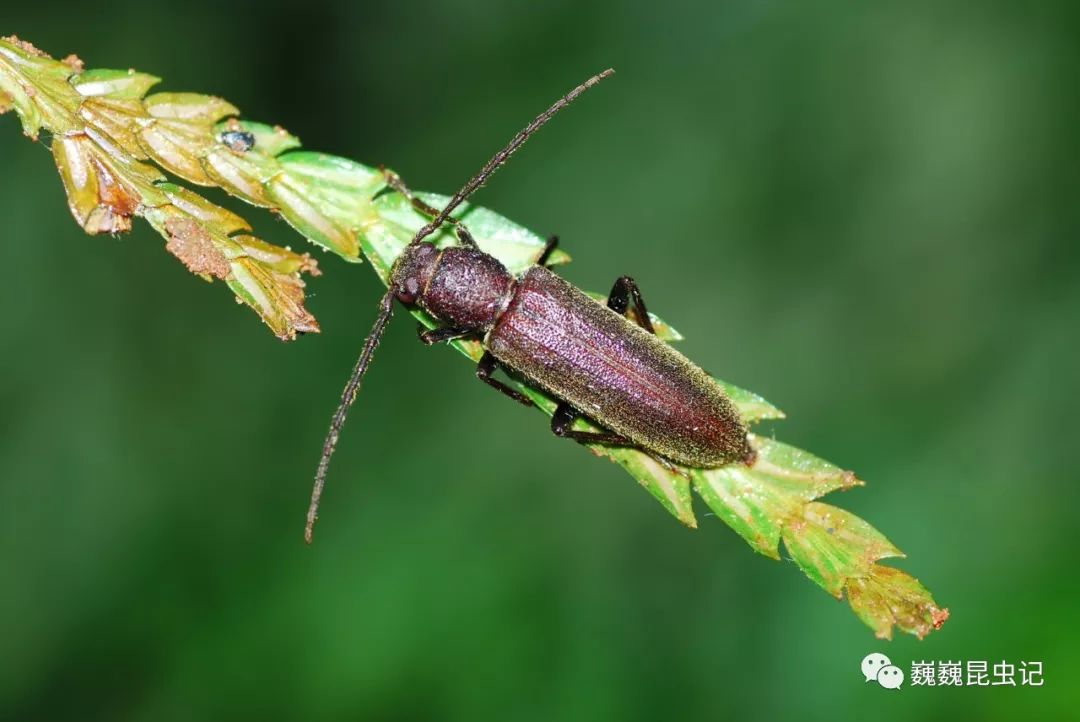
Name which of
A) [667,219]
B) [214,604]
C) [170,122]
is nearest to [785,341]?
[667,219]

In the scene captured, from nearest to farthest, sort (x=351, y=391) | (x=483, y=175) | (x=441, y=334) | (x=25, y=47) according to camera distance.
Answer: (x=25, y=47)
(x=351, y=391)
(x=483, y=175)
(x=441, y=334)

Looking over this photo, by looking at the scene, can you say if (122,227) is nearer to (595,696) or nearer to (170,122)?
(170,122)

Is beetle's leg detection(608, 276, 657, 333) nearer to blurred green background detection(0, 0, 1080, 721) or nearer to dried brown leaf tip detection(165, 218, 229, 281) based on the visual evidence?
→ dried brown leaf tip detection(165, 218, 229, 281)

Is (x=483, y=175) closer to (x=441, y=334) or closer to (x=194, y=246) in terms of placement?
(x=441, y=334)

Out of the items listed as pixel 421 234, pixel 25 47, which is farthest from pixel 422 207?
pixel 25 47

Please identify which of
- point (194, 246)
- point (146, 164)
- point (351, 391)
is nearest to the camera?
point (194, 246)

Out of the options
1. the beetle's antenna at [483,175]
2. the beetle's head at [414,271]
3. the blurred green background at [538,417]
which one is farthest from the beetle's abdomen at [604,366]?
the blurred green background at [538,417]

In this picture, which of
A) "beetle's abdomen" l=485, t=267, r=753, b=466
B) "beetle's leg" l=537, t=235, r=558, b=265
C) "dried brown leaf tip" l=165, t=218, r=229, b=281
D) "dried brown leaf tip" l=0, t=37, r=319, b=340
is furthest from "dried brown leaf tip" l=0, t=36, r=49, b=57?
"beetle's abdomen" l=485, t=267, r=753, b=466

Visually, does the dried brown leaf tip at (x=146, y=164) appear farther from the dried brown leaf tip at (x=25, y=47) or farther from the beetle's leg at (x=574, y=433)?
the beetle's leg at (x=574, y=433)
